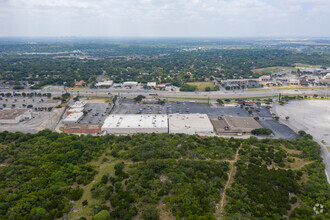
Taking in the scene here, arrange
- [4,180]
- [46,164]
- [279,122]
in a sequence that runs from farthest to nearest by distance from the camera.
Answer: [279,122] < [46,164] < [4,180]

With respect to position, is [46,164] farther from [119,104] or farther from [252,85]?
[252,85]

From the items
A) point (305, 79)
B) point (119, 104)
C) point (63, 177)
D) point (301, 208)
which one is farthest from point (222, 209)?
point (305, 79)

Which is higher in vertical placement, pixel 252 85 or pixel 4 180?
pixel 252 85

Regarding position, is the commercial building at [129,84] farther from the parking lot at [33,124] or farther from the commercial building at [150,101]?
the parking lot at [33,124]

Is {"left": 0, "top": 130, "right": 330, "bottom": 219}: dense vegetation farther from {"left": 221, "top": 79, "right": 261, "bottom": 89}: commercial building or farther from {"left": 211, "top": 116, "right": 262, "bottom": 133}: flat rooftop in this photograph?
{"left": 221, "top": 79, "right": 261, "bottom": 89}: commercial building

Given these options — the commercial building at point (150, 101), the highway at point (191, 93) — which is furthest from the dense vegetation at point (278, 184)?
the highway at point (191, 93)

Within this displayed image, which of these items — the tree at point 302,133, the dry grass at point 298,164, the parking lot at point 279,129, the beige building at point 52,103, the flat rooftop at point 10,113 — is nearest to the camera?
the dry grass at point 298,164

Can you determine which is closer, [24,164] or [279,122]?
[24,164]
